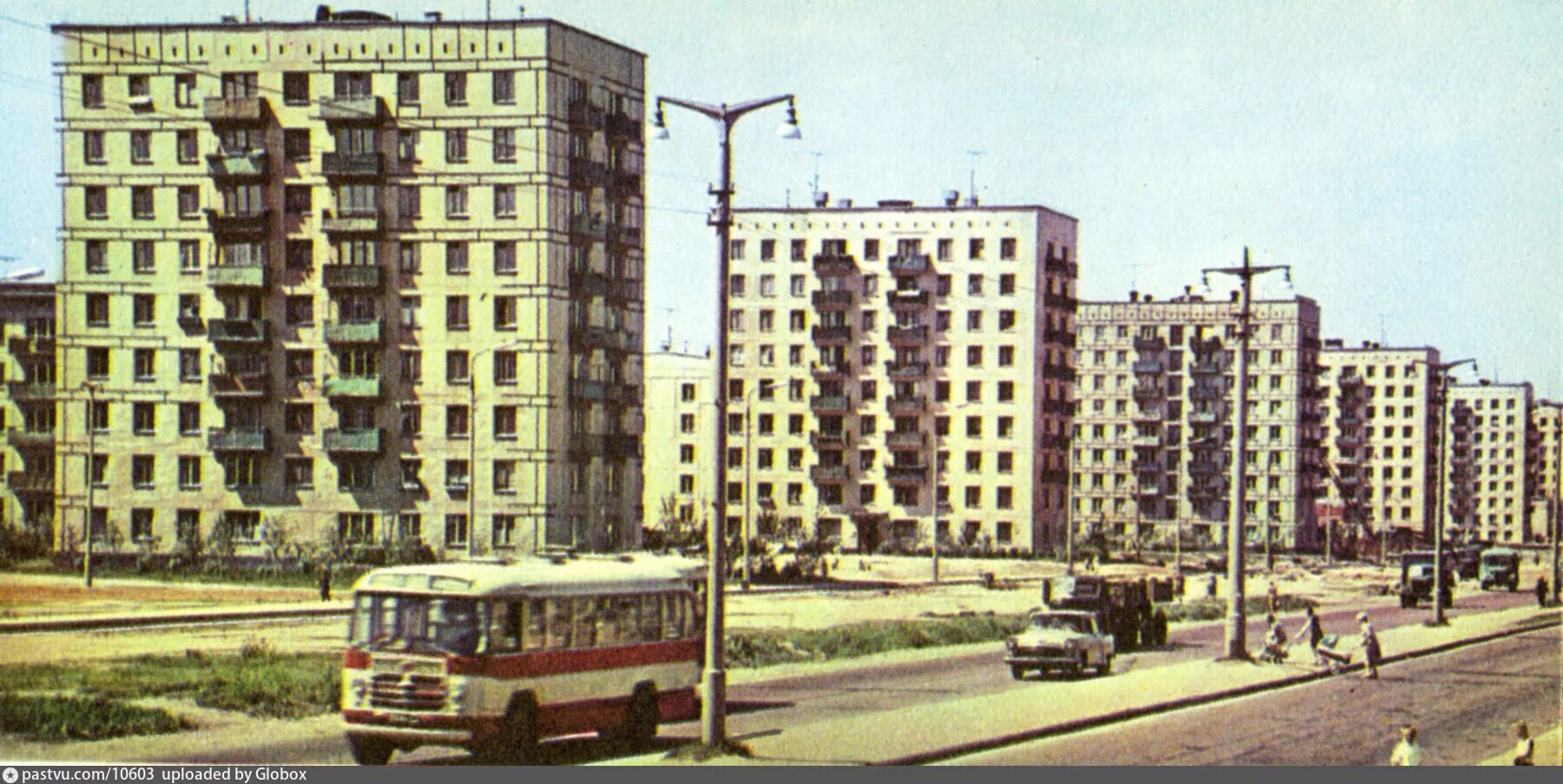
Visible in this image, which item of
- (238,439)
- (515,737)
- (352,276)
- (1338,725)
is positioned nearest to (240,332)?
(238,439)

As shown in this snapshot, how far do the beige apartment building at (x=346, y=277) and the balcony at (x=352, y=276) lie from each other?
0.15m

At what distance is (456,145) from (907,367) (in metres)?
68.7

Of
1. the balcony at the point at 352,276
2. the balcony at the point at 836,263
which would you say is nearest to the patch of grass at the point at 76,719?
the balcony at the point at 352,276

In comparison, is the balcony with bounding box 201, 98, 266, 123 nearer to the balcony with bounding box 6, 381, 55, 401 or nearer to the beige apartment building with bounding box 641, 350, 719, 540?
the balcony with bounding box 6, 381, 55, 401

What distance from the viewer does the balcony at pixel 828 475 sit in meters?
130

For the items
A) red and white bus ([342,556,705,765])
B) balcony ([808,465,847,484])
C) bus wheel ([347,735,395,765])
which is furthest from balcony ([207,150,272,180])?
balcony ([808,465,847,484])

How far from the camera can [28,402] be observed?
89500 millimetres

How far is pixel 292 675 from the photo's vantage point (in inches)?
1371

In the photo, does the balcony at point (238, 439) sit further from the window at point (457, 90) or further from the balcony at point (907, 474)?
the balcony at point (907, 474)

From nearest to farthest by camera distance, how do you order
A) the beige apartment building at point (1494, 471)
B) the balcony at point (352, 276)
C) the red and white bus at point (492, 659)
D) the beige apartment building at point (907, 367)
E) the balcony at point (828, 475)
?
1. the red and white bus at point (492, 659)
2. the balcony at point (352, 276)
3. the beige apartment building at point (907, 367)
4. the balcony at point (828, 475)
5. the beige apartment building at point (1494, 471)

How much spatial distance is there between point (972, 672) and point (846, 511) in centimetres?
8731

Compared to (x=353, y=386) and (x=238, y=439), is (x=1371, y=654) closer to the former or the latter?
(x=353, y=386)
